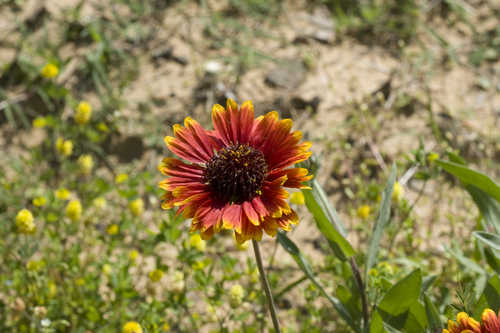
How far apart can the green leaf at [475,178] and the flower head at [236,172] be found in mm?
599

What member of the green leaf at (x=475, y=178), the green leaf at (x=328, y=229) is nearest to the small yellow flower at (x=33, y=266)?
the green leaf at (x=328, y=229)

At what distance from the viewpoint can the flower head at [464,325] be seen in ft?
4.19

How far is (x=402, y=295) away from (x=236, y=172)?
2.31ft

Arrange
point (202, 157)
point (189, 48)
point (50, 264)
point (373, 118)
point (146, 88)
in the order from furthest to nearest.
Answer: point (189, 48) < point (146, 88) < point (373, 118) < point (50, 264) < point (202, 157)

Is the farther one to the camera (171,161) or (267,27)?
(267,27)

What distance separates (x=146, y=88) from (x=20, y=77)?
0.96 meters

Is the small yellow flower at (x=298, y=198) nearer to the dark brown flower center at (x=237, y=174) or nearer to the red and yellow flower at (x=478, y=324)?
the dark brown flower center at (x=237, y=174)

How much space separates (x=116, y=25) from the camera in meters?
3.93

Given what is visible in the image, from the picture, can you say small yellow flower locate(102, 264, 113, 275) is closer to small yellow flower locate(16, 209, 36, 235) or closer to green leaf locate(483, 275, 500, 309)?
small yellow flower locate(16, 209, 36, 235)

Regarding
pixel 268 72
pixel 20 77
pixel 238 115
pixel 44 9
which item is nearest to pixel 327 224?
Answer: pixel 238 115

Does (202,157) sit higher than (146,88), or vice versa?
(146,88)

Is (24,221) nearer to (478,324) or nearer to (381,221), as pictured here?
(381,221)

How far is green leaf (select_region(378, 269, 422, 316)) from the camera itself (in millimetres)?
1533

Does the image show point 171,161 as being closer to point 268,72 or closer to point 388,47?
point 268,72
